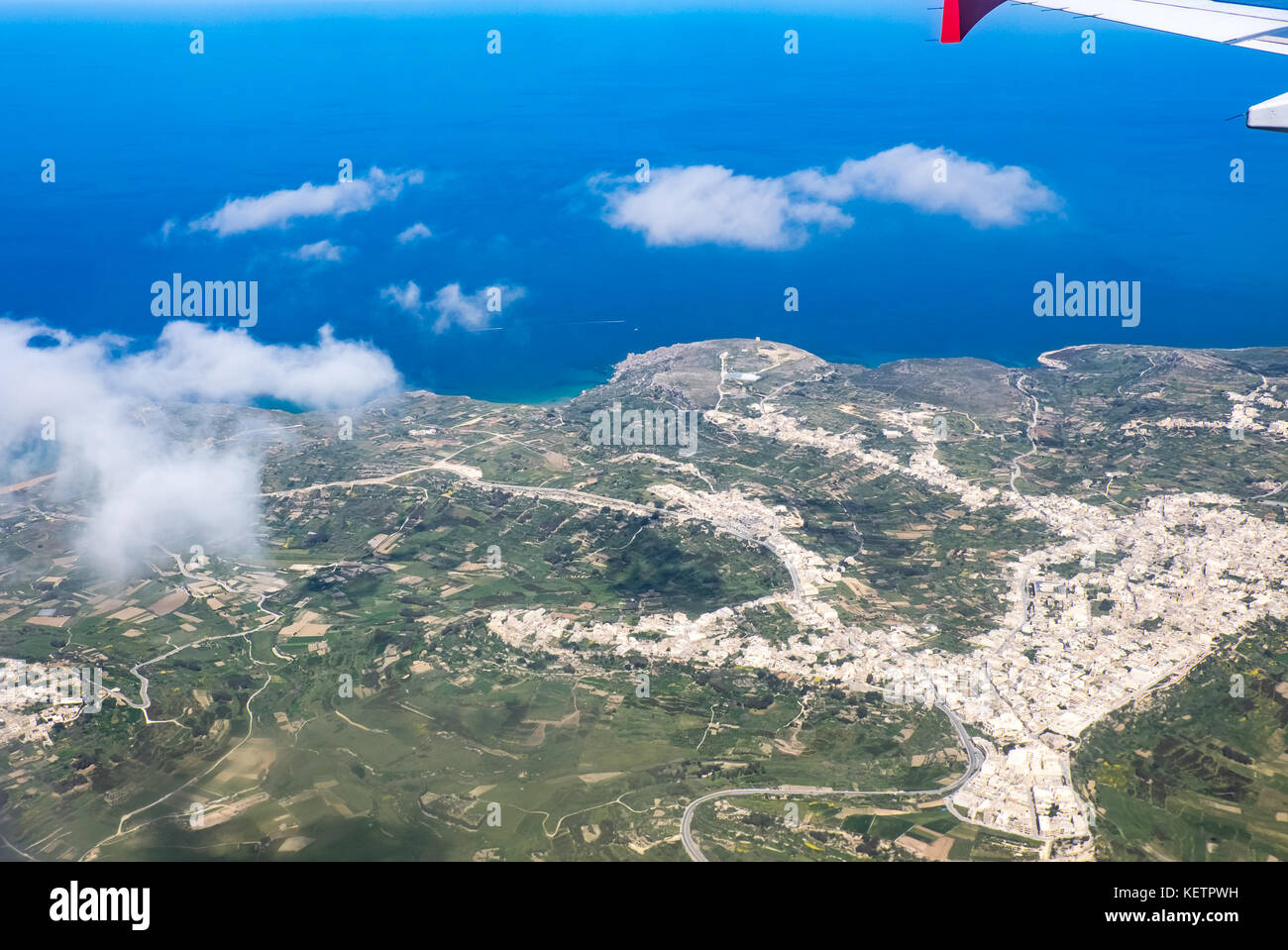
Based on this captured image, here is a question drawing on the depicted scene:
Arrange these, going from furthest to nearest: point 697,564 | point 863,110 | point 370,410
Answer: point 863,110 < point 370,410 < point 697,564

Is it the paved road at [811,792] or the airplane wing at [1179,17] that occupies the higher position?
the airplane wing at [1179,17]

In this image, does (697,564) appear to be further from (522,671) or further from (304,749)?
(304,749)

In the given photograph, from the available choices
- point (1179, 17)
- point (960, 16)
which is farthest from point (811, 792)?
point (1179, 17)

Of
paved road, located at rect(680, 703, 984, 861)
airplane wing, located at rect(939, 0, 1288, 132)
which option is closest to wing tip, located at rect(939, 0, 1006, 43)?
airplane wing, located at rect(939, 0, 1288, 132)

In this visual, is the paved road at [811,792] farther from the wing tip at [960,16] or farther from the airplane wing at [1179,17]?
the wing tip at [960,16]

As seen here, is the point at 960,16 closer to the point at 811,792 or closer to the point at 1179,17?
the point at 1179,17

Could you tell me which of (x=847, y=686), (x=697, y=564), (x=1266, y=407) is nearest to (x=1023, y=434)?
(x=1266, y=407)

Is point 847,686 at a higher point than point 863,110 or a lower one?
lower

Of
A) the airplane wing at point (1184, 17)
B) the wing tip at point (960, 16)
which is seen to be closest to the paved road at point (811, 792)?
the airplane wing at point (1184, 17)

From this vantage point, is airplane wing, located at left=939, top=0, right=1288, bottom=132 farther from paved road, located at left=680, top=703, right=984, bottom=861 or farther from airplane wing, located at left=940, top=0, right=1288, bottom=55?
paved road, located at left=680, top=703, right=984, bottom=861
